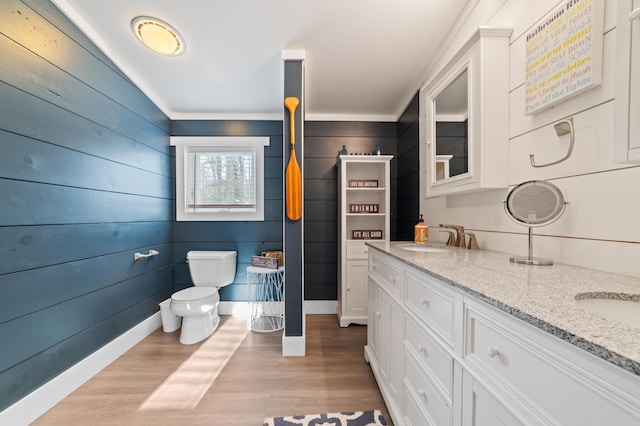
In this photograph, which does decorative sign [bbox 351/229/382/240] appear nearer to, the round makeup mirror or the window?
the window

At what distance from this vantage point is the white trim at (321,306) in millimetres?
2742

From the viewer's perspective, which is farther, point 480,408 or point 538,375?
point 480,408

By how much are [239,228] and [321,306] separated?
1.29m

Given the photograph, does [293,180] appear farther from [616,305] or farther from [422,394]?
[616,305]

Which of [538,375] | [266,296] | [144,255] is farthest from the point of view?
[266,296]

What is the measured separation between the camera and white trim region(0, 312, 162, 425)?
4.02 ft

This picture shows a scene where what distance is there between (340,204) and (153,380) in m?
2.03

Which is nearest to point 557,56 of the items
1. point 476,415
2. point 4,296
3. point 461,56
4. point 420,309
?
point 461,56

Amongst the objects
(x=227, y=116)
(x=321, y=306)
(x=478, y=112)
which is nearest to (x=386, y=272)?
(x=478, y=112)

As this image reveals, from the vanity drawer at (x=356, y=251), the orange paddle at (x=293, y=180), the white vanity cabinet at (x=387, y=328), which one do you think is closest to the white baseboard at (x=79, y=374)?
the white vanity cabinet at (x=387, y=328)

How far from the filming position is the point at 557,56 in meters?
0.94

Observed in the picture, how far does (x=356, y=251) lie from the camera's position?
2.44 m

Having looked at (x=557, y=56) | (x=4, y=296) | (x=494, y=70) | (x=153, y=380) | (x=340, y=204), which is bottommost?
(x=153, y=380)

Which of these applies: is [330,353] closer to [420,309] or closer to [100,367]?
[420,309]
